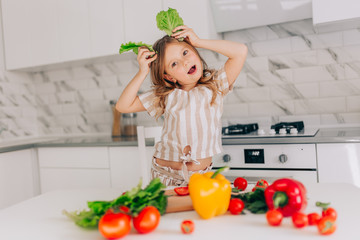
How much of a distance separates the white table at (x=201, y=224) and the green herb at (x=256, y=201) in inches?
0.7

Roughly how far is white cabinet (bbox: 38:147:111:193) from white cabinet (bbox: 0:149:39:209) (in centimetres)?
6

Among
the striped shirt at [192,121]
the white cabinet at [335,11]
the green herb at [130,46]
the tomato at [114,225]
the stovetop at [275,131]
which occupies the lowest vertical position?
the tomato at [114,225]

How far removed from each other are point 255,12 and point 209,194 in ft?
5.98

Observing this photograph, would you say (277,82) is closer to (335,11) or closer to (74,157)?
(335,11)

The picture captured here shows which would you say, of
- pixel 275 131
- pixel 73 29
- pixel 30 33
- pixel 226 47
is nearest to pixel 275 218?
pixel 226 47

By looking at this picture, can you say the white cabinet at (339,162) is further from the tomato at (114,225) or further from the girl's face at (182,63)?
the tomato at (114,225)

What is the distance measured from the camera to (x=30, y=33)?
8.86ft

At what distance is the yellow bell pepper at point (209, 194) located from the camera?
2.45 feet

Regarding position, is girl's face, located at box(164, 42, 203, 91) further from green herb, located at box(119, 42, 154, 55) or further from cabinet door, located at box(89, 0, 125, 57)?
Answer: cabinet door, located at box(89, 0, 125, 57)

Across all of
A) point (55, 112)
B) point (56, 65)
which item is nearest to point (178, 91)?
point (56, 65)

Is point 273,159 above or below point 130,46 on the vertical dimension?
below

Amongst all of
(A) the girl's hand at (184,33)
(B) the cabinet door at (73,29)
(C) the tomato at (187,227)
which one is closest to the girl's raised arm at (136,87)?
(A) the girl's hand at (184,33)

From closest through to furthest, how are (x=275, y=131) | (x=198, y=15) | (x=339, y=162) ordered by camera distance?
(x=339, y=162) → (x=275, y=131) → (x=198, y=15)

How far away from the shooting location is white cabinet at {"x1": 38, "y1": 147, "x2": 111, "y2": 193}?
2.32 metres
